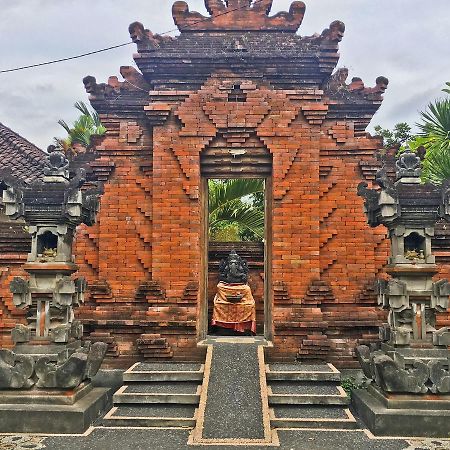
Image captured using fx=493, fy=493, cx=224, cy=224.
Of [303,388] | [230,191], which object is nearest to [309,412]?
[303,388]

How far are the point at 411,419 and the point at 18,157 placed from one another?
1213cm

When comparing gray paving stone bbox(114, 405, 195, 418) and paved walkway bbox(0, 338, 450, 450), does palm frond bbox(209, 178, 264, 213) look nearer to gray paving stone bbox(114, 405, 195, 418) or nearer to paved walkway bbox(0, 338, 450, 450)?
paved walkway bbox(0, 338, 450, 450)

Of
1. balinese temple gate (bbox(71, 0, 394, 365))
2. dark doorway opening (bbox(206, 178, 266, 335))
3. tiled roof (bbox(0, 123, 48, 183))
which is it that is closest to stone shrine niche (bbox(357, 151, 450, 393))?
balinese temple gate (bbox(71, 0, 394, 365))

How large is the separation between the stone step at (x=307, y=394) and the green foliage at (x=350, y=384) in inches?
22.4

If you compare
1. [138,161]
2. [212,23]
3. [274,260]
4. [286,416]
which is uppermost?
[212,23]

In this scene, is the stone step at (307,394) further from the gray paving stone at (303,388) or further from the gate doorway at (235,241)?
the gate doorway at (235,241)

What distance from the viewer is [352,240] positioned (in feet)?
27.2

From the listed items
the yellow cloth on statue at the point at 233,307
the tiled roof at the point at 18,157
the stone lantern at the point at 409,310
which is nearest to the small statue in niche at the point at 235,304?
the yellow cloth on statue at the point at 233,307

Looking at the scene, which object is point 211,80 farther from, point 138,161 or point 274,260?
point 274,260

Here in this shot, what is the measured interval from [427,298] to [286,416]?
93.5 inches

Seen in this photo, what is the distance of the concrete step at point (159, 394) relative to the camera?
257 inches

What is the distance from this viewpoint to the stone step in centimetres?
645

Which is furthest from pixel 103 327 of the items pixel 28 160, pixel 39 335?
pixel 28 160

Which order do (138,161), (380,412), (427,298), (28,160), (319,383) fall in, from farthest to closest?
(28,160) < (138,161) < (319,383) < (427,298) < (380,412)
